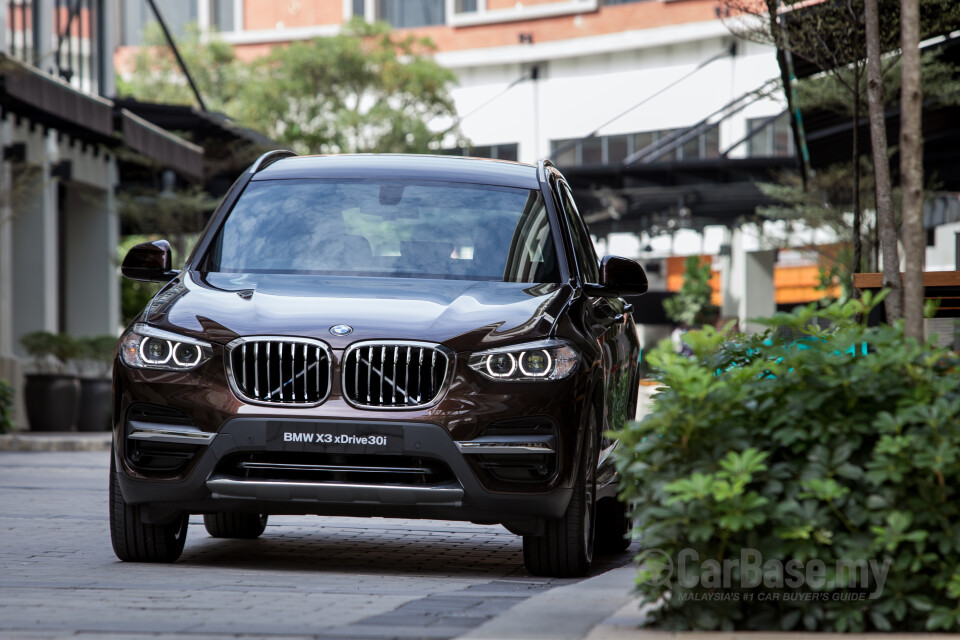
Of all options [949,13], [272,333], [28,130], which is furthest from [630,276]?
[28,130]

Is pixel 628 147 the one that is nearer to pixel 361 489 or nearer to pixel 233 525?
pixel 233 525

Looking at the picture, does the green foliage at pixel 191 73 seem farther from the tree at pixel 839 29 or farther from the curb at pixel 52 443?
the tree at pixel 839 29

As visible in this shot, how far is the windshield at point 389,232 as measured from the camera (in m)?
7.76

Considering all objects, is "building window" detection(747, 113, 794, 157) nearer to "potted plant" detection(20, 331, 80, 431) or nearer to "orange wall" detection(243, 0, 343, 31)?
"orange wall" detection(243, 0, 343, 31)

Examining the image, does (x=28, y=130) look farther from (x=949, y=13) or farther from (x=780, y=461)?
(x=780, y=461)

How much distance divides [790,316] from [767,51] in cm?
5579

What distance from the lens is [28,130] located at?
83.6 ft

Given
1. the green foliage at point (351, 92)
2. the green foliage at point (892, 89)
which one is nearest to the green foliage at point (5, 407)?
the green foliage at point (892, 89)

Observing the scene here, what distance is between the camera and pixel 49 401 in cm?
2348

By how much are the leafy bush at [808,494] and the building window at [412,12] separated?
70.6 metres

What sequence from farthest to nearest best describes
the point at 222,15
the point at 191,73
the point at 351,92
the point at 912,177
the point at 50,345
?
1. the point at 222,15
2. the point at 191,73
3. the point at 351,92
4. the point at 50,345
5. the point at 912,177

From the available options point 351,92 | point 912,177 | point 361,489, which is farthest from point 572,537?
point 351,92

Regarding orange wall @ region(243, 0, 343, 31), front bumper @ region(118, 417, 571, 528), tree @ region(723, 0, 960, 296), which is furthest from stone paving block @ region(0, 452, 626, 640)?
orange wall @ region(243, 0, 343, 31)

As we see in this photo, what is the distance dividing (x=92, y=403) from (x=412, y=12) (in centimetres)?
5361
